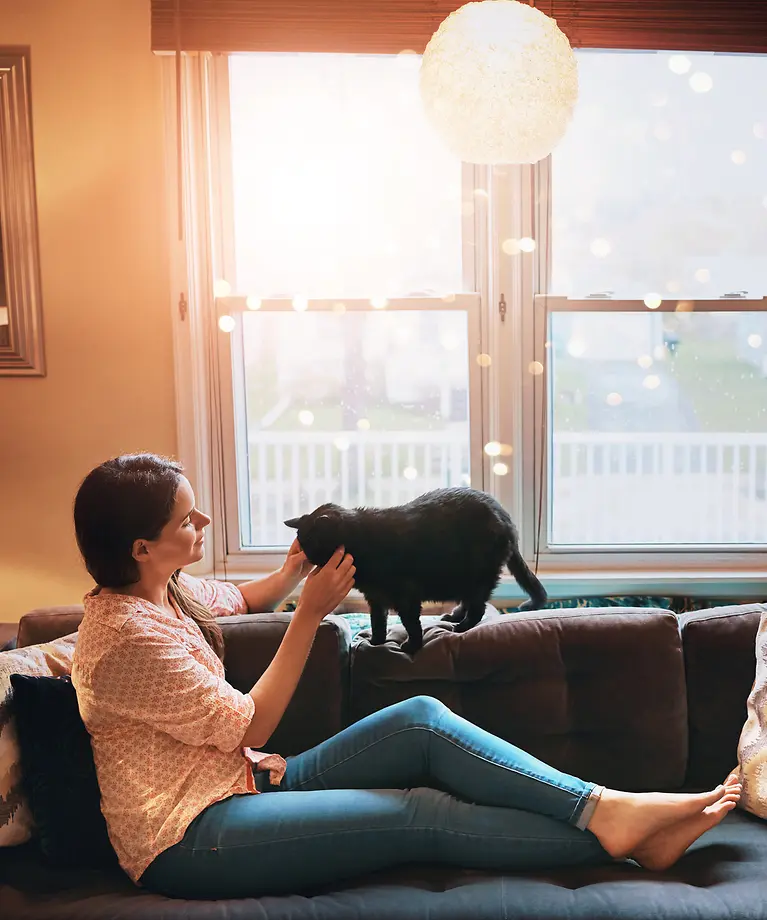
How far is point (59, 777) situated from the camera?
133 centimetres

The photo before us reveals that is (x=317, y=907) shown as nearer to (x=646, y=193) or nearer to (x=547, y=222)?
(x=547, y=222)

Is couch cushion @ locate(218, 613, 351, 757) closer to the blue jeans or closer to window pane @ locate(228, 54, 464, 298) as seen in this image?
the blue jeans

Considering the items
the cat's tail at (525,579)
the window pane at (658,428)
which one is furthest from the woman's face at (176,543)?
the window pane at (658,428)

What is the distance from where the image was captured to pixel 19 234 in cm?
212

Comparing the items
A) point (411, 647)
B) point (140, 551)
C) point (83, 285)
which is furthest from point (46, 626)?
point (83, 285)

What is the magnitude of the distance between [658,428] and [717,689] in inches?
33.8

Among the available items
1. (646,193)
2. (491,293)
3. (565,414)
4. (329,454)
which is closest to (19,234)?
(329,454)

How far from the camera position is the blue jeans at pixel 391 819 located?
1271 mm

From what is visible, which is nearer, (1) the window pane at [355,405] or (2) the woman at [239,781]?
(2) the woman at [239,781]

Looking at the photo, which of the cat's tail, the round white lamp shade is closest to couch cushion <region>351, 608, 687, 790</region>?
the cat's tail

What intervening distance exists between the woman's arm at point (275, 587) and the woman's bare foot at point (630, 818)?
0.83 m

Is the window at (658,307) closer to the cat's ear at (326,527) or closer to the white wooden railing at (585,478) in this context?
the white wooden railing at (585,478)

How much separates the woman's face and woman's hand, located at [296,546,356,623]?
0.22 metres

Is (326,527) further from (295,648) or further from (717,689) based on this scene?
(717,689)
